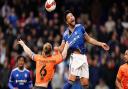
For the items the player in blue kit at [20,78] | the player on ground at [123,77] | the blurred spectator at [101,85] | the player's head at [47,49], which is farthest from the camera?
the blurred spectator at [101,85]

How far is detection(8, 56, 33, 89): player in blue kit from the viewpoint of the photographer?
2028 cm

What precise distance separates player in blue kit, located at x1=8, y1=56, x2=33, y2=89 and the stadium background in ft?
10.9

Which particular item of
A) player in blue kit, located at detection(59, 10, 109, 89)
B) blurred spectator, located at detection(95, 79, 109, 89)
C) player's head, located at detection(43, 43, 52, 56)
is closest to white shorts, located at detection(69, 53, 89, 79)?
player in blue kit, located at detection(59, 10, 109, 89)

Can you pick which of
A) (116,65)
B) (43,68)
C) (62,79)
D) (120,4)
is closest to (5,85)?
(62,79)

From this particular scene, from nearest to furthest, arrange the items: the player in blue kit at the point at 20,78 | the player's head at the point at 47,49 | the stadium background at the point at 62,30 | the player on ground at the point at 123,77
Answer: the player on ground at the point at 123,77
the player's head at the point at 47,49
the player in blue kit at the point at 20,78
the stadium background at the point at 62,30

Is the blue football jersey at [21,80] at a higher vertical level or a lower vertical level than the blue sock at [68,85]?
higher

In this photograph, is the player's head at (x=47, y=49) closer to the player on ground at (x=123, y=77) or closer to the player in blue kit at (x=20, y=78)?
the player in blue kit at (x=20, y=78)

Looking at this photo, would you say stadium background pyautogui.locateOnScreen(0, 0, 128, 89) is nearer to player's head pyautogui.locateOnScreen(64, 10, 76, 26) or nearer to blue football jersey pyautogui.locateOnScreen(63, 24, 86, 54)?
blue football jersey pyautogui.locateOnScreen(63, 24, 86, 54)

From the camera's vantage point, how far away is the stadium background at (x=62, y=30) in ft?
80.1

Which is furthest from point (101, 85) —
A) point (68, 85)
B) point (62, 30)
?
point (68, 85)

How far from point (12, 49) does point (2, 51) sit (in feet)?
1.54

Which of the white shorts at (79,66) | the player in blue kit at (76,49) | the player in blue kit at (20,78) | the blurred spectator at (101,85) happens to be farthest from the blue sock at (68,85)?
the blurred spectator at (101,85)

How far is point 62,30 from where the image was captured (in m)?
27.1

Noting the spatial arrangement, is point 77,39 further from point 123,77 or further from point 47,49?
Result: point 123,77
